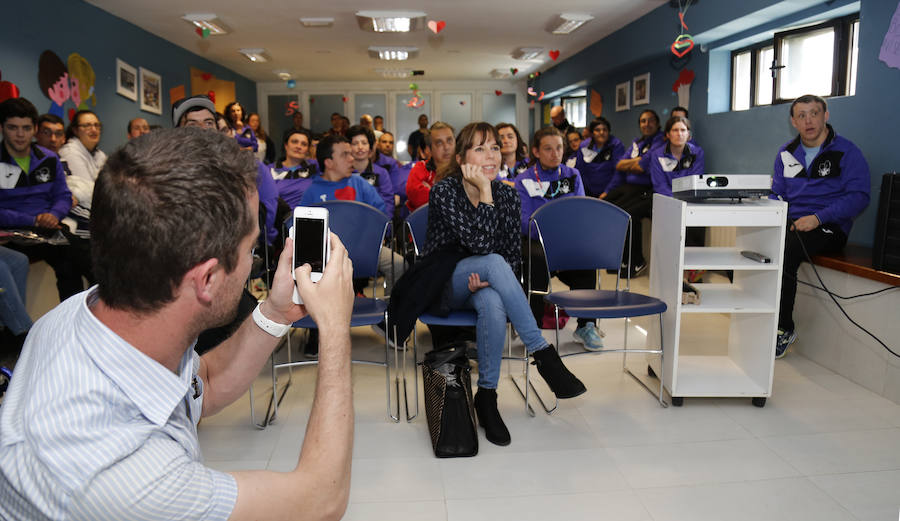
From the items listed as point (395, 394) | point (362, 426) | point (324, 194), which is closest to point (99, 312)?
point (362, 426)

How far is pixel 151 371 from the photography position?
2.61ft

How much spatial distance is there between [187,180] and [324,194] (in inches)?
127

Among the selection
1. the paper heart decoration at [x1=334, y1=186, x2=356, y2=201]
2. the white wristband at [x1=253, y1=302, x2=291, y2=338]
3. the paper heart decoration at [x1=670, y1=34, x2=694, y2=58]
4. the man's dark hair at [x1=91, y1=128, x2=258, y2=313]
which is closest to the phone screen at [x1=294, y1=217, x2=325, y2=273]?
the white wristband at [x1=253, y1=302, x2=291, y2=338]

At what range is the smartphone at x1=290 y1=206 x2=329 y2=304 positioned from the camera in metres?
1.04

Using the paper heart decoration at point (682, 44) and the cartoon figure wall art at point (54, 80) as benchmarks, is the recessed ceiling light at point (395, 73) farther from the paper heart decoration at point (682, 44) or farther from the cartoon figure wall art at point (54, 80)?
the paper heart decoration at point (682, 44)

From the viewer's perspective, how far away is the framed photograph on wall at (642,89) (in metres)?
7.91

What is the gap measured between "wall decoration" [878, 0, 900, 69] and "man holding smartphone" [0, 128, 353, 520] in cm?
430

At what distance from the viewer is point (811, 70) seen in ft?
16.8

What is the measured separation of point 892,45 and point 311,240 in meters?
4.23

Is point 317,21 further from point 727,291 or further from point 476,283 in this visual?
point 727,291

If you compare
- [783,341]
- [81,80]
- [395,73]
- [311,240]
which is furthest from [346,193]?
[395,73]

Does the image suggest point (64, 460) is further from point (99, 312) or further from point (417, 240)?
point (417, 240)

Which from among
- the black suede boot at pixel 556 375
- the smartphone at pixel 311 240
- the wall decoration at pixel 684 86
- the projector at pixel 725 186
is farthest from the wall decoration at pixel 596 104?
the smartphone at pixel 311 240

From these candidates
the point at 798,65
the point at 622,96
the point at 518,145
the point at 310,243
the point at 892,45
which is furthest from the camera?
the point at 622,96
